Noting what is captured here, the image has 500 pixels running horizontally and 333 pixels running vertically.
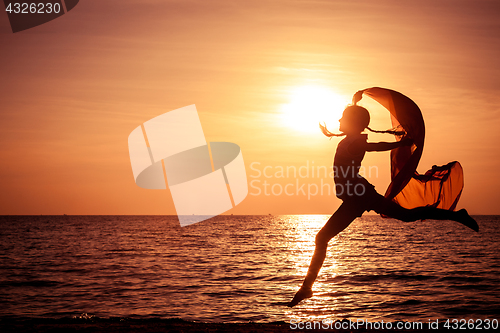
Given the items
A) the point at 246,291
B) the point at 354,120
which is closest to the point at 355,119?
the point at 354,120

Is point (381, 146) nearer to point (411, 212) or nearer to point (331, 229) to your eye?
point (411, 212)

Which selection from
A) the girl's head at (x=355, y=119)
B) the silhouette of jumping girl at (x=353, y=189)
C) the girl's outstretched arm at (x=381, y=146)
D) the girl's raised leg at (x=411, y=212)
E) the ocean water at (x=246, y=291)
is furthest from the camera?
the ocean water at (x=246, y=291)

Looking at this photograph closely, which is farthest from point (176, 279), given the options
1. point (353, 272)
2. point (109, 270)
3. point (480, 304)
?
point (480, 304)

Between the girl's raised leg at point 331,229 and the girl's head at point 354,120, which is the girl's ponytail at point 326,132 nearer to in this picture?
the girl's head at point 354,120

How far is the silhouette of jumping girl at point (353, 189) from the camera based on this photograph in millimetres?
5367

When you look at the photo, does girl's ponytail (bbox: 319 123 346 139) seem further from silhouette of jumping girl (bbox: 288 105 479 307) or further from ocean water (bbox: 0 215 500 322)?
ocean water (bbox: 0 215 500 322)

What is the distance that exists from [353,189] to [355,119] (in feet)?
2.94

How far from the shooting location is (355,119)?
18.0 feet

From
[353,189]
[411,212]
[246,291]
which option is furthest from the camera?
[246,291]

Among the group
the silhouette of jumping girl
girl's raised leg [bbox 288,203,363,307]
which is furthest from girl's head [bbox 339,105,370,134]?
girl's raised leg [bbox 288,203,363,307]

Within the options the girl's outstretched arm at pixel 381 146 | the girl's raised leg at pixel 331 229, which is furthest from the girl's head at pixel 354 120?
the girl's raised leg at pixel 331 229

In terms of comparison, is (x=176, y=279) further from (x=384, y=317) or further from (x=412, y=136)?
(x=412, y=136)

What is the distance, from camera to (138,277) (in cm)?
2834

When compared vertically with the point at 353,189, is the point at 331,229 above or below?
below
